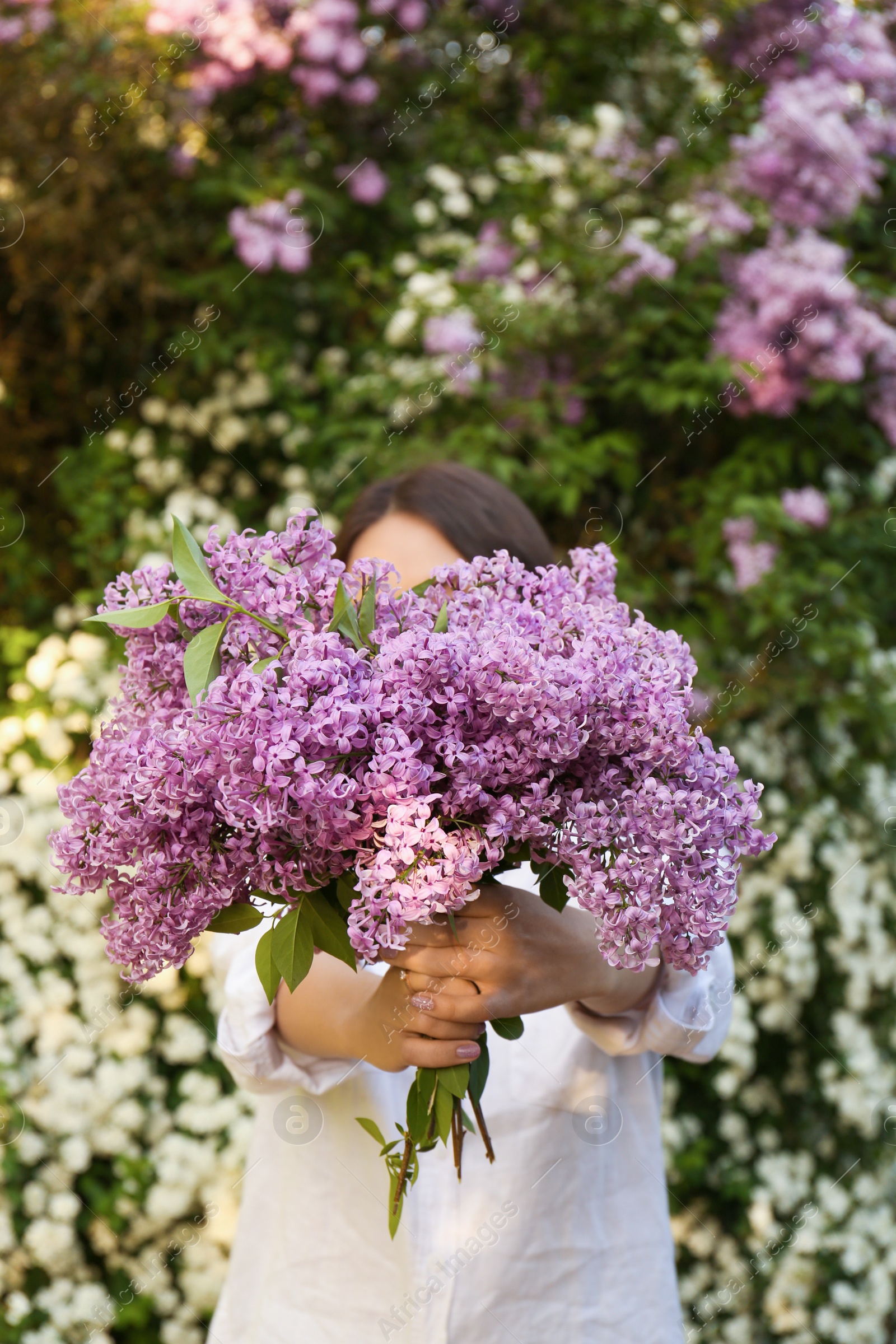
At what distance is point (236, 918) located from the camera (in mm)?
881

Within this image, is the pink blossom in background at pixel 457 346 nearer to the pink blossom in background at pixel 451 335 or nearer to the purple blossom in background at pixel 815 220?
the pink blossom in background at pixel 451 335

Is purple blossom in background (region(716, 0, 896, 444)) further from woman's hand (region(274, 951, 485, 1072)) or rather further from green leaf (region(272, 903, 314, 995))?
green leaf (region(272, 903, 314, 995))

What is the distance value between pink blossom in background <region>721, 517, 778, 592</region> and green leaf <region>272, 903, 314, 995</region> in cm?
185

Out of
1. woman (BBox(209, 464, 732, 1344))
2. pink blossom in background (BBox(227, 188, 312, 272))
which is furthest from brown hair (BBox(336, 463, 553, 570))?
pink blossom in background (BBox(227, 188, 312, 272))

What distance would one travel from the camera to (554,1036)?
4.32ft

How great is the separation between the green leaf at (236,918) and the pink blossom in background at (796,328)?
2.04m

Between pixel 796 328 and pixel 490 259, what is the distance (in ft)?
2.60

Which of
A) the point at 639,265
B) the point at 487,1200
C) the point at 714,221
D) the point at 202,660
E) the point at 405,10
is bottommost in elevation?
the point at 487,1200

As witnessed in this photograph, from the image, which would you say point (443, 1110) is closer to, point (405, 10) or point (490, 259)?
point (490, 259)

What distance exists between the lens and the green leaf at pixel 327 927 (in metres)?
0.86

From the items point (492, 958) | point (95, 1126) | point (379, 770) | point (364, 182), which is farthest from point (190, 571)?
point (364, 182)

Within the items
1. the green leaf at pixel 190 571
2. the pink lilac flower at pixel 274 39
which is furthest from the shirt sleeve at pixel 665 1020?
the pink lilac flower at pixel 274 39

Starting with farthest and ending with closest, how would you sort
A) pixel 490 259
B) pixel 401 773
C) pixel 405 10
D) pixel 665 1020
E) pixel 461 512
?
pixel 405 10 < pixel 490 259 < pixel 461 512 < pixel 665 1020 < pixel 401 773

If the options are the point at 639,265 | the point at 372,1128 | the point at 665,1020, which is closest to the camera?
the point at 372,1128
